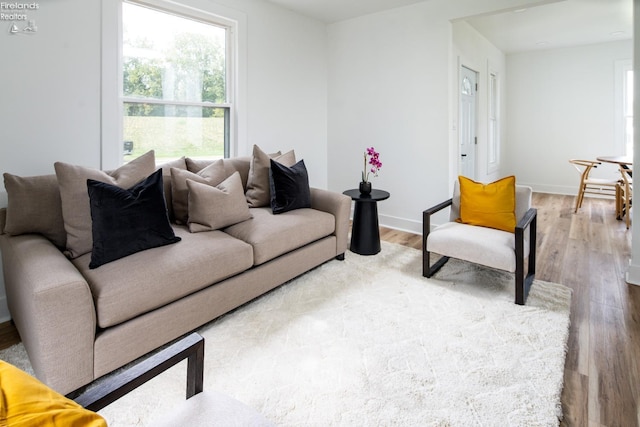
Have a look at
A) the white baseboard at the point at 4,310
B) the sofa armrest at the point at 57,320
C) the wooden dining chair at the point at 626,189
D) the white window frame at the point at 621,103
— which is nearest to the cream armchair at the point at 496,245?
the sofa armrest at the point at 57,320

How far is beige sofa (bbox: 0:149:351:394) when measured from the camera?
1556mm

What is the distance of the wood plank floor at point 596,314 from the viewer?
1.63 meters

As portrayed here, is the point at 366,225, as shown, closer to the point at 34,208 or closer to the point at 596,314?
the point at 596,314

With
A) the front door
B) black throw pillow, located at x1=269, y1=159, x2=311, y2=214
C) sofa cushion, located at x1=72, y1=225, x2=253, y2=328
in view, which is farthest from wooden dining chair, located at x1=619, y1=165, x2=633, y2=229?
sofa cushion, located at x1=72, y1=225, x2=253, y2=328

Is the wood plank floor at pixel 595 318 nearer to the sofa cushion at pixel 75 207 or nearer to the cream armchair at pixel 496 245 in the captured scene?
the cream armchair at pixel 496 245

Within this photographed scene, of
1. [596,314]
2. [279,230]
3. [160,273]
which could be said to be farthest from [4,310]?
[596,314]

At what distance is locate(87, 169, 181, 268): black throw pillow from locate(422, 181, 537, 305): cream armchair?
6.35 ft

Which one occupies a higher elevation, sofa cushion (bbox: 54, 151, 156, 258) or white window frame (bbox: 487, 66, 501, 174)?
white window frame (bbox: 487, 66, 501, 174)

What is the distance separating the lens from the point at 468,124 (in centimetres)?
518

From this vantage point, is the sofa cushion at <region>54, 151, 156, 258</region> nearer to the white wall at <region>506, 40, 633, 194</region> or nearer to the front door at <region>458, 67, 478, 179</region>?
the front door at <region>458, 67, 478, 179</region>

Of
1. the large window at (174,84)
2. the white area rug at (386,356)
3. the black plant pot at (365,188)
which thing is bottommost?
the white area rug at (386,356)

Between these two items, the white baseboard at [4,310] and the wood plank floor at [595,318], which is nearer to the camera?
the wood plank floor at [595,318]

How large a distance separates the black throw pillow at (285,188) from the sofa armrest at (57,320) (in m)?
1.62

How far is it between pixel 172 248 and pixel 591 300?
2849mm
